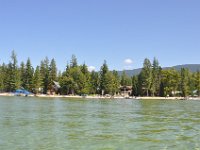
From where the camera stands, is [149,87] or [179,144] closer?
[179,144]

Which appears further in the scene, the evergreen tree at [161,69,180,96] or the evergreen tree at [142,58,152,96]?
the evergreen tree at [161,69,180,96]

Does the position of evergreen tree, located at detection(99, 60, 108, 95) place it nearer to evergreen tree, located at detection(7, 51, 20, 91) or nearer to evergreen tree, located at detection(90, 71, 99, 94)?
evergreen tree, located at detection(90, 71, 99, 94)

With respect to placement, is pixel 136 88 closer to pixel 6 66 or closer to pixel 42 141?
pixel 6 66

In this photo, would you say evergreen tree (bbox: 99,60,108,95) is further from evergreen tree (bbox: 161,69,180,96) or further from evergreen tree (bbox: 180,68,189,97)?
evergreen tree (bbox: 180,68,189,97)

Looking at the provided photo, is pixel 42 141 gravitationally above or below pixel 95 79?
below

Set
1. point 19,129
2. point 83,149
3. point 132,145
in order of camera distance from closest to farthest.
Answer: point 83,149 → point 132,145 → point 19,129

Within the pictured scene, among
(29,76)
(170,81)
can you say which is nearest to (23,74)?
(29,76)

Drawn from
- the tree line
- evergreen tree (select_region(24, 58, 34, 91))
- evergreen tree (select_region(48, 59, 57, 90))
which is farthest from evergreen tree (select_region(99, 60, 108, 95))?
evergreen tree (select_region(24, 58, 34, 91))

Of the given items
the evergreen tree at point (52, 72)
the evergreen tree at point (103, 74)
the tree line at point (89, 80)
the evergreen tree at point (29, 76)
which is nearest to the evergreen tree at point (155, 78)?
the tree line at point (89, 80)

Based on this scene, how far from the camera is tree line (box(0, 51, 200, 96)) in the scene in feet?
596

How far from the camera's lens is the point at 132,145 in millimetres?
25453

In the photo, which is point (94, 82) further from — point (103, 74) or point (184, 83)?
point (184, 83)

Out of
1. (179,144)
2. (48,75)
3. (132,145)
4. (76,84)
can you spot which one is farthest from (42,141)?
(48,75)

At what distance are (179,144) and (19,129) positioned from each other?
13873 mm
